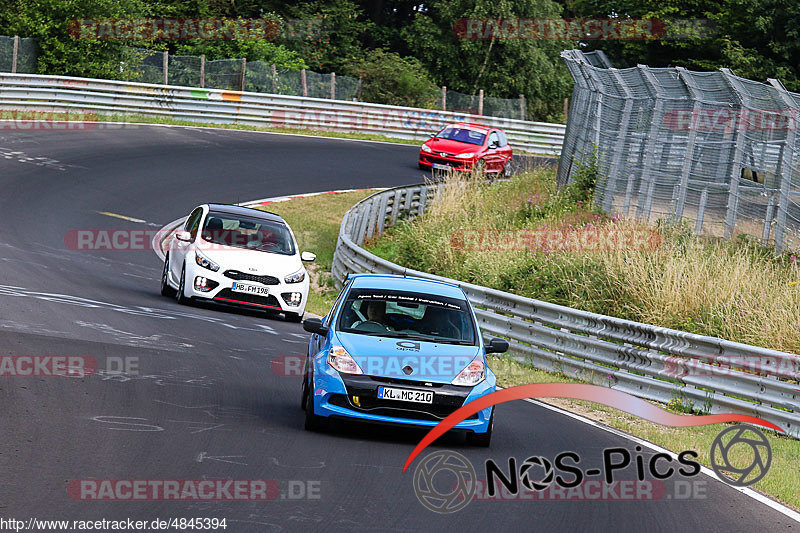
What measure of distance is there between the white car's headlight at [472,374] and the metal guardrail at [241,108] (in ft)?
96.2

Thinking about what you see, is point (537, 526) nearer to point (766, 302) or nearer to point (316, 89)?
point (766, 302)

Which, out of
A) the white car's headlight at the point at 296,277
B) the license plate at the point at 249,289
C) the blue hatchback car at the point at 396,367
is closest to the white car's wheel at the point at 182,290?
the license plate at the point at 249,289

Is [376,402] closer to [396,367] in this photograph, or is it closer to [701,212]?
[396,367]

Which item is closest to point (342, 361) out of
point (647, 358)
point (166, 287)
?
point (647, 358)

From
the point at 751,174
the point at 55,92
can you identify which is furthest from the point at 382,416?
the point at 55,92

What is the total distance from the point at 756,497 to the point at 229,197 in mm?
22642

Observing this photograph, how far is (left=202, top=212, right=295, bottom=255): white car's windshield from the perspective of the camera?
60.3ft

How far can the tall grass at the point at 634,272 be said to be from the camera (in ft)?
53.2

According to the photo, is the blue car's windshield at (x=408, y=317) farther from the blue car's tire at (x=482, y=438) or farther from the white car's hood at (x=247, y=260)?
the white car's hood at (x=247, y=260)

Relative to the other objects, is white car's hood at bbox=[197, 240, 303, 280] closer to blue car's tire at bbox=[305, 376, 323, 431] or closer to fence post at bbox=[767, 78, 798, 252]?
blue car's tire at bbox=[305, 376, 323, 431]

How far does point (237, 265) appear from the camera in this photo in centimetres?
1770

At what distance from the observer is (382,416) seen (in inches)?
393

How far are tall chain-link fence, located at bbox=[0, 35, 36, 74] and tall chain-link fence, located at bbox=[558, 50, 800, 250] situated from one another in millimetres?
21774

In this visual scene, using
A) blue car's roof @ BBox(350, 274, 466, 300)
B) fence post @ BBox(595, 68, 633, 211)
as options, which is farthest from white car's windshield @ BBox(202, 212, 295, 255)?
fence post @ BBox(595, 68, 633, 211)
